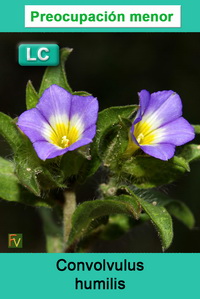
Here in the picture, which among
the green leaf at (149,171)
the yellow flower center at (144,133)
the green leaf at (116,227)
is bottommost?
the green leaf at (116,227)

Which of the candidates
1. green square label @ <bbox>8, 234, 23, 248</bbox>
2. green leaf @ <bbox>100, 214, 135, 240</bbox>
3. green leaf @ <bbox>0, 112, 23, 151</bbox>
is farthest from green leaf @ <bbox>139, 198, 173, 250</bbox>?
green square label @ <bbox>8, 234, 23, 248</bbox>

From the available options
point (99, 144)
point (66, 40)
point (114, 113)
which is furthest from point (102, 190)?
point (66, 40)

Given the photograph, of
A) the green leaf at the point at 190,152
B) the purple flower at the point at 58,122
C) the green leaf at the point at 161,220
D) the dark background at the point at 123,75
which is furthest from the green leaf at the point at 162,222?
the dark background at the point at 123,75

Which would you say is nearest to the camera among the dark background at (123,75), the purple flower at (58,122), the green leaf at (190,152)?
the purple flower at (58,122)

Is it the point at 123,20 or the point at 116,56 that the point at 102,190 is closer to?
the point at 123,20

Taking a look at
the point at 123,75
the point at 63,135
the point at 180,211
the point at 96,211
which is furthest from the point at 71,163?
the point at 123,75

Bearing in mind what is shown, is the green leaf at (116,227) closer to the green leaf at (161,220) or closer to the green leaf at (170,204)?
the green leaf at (170,204)
